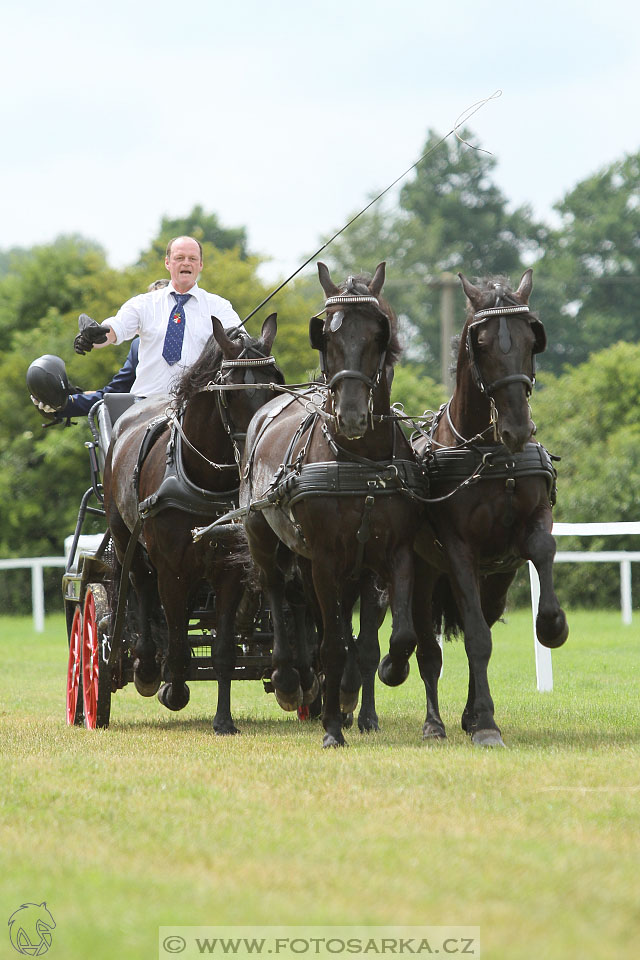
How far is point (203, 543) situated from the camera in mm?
8328

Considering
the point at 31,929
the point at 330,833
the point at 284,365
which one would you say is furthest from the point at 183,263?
the point at 284,365

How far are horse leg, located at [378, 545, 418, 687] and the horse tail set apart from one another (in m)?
1.19

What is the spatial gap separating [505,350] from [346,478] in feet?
3.32

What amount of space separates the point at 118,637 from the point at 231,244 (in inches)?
1544

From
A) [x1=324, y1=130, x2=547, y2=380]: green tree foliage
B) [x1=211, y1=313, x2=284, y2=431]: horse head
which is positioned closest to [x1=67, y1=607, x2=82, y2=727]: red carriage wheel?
[x1=211, y1=313, x2=284, y2=431]: horse head

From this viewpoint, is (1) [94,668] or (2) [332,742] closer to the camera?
(2) [332,742]

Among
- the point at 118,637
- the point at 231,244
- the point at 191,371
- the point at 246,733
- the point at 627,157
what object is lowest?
the point at 246,733

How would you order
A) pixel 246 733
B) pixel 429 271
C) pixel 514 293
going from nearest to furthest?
pixel 514 293 → pixel 246 733 → pixel 429 271

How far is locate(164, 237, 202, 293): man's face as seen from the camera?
29.9ft

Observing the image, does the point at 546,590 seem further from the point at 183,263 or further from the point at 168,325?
the point at 183,263

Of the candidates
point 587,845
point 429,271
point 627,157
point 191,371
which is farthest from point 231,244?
point 587,845

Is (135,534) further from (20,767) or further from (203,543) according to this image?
(20,767)

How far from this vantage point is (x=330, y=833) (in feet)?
14.9

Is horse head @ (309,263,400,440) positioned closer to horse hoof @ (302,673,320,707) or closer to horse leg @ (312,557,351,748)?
horse leg @ (312,557,351,748)
